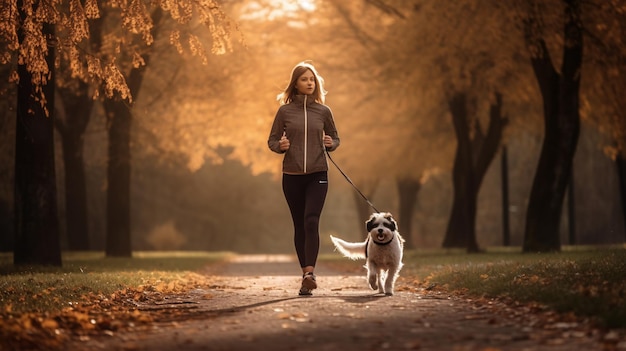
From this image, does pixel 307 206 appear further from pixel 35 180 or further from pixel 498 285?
pixel 35 180

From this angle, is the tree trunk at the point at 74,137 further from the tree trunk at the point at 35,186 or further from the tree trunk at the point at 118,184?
the tree trunk at the point at 35,186

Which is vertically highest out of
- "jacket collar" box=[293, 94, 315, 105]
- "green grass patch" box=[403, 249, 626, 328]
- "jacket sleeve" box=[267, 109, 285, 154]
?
"jacket collar" box=[293, 94, 315, 105]

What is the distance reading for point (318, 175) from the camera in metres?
11.1

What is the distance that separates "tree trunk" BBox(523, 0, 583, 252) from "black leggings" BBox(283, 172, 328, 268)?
34.8 feet

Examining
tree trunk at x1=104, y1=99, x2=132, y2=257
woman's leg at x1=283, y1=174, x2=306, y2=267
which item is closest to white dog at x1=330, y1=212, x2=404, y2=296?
woman's leg at x1=283, y1=174, x2=306, y2=267

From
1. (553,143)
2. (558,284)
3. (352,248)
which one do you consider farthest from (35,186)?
(553,143)

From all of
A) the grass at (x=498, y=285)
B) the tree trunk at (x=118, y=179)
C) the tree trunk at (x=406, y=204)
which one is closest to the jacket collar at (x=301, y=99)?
the grass at (x=498, y=285)

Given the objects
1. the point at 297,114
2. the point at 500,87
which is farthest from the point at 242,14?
the point at 297,114

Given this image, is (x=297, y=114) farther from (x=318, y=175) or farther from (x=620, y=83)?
(x=620, y=83)

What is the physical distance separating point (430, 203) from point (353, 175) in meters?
19.8

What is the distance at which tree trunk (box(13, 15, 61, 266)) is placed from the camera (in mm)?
16750

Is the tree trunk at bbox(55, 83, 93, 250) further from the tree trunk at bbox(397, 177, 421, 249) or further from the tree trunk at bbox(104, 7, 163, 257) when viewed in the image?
the tree trunk at bbox(397, 177, 421, 249)

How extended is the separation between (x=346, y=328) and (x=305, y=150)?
3.53m

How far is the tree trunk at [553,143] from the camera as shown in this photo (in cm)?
2066
